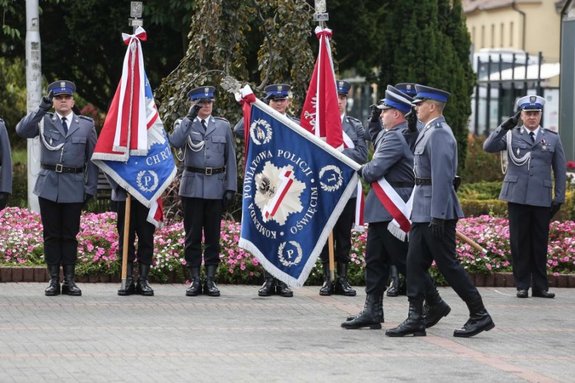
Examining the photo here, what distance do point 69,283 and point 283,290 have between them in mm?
2047

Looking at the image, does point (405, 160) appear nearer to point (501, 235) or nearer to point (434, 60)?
point (501, 235)

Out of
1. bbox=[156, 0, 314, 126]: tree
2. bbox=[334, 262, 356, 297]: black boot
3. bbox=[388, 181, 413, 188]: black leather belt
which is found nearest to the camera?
bbox=[388, 181, 413, 188]: black leather belt

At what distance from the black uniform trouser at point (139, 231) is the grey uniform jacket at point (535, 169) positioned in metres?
3.41

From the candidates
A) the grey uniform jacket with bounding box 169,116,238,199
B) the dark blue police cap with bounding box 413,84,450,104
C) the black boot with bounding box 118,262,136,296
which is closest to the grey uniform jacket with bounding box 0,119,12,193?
the black boot with bounding box 118,262,136,296

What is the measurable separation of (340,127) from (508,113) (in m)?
27.0

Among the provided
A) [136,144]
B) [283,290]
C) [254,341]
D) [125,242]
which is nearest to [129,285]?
[125,242]

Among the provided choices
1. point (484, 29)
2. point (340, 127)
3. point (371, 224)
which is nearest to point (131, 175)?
point (340, 127)

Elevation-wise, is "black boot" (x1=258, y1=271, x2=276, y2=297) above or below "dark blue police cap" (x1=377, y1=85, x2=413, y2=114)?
below

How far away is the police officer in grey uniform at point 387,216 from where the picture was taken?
12312 mm

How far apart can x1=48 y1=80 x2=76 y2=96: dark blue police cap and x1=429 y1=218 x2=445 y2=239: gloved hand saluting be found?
423 cm

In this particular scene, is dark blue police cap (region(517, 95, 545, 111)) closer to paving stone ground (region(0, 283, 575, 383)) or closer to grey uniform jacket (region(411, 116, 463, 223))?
paving stone ground (region(0, 283, 575, 383))

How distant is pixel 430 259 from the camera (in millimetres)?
Answer: 12055

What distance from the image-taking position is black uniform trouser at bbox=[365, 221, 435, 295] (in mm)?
12336

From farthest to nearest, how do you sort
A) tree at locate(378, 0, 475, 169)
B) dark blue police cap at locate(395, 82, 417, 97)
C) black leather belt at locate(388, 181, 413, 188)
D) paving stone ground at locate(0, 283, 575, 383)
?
1. tree at locate(378, 0, 475, 169)
2. dark blue police cap at locate(395, 82, 417, 97)
3. black leather belt at locate(388, 181, 413, 188)
4. paving stone ground at locate(0, 283, 575, 383)
